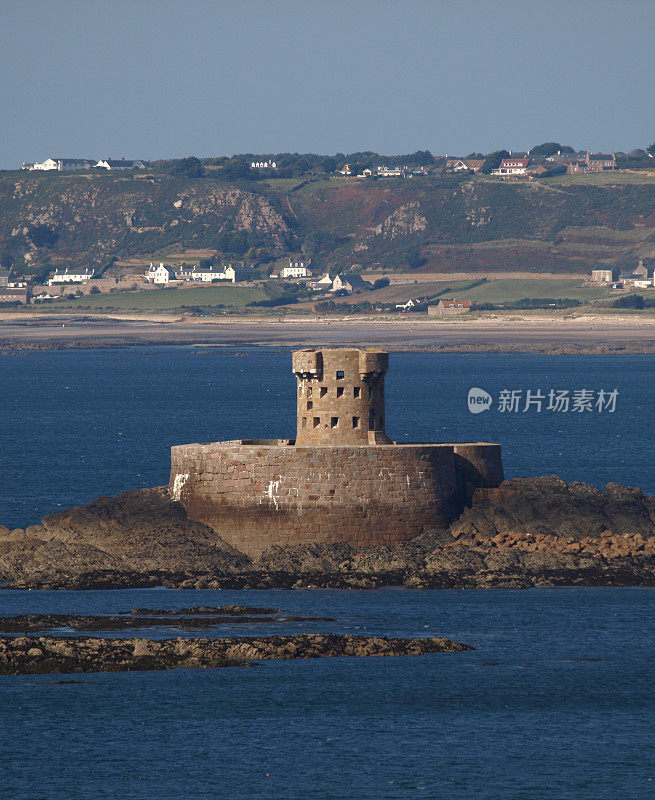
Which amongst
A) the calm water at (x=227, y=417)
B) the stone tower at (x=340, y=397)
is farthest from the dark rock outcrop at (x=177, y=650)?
the calm water at (x=227, y=417)

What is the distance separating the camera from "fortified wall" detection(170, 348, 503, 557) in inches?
1929

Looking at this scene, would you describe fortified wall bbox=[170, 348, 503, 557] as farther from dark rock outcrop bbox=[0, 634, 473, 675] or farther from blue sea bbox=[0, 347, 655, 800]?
dark rock outcrop bbox=[0, 634, 473, 675]

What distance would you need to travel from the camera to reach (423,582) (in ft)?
154

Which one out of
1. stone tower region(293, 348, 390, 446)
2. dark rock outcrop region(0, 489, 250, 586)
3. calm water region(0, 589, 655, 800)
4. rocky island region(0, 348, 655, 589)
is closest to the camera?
calm water region(0, 589, 655, 800)

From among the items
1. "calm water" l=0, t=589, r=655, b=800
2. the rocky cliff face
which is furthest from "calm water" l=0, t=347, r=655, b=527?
"calm water" l=0, t=589, r=655, b=800

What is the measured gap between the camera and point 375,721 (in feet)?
118

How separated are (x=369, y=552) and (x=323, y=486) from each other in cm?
243

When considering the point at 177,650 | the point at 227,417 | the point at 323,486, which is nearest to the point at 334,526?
the point at 323,486

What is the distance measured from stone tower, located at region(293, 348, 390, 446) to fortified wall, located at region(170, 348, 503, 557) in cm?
4

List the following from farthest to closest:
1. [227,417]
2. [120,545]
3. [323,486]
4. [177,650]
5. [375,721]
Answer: [227,417], [120,545], [323,486], [177,650], [375,721]

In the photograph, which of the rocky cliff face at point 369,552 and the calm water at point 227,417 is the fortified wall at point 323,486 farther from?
the calm water at point 227,417

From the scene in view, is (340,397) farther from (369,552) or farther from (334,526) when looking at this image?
(369,552)

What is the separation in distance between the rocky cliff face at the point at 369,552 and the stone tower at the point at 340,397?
13.7 ft

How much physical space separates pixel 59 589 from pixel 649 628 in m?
16.7
